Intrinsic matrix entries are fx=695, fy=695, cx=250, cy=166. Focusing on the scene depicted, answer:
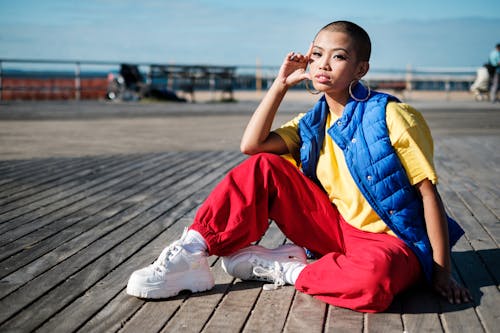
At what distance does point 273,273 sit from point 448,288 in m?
0.76

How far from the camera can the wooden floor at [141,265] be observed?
2662 millimetres

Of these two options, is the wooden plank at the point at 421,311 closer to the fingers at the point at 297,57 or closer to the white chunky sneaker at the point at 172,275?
the white chunky sneaker at the point at 172,275

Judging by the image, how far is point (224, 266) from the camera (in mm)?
3199

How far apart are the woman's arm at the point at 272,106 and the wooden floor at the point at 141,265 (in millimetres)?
636

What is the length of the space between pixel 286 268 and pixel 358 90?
0.85m

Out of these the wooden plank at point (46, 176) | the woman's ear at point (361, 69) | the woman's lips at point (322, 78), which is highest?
the woman's ear at point (361, 69)

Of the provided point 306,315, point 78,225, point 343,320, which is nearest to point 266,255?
point 306,315

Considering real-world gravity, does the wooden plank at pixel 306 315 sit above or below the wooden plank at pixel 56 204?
above

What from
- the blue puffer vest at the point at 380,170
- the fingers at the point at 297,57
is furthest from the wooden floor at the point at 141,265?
the fingers at the point at 297,57

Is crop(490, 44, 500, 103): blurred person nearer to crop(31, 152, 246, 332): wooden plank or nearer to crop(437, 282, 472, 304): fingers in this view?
crop(31, 152, 246, 332): wooden plank

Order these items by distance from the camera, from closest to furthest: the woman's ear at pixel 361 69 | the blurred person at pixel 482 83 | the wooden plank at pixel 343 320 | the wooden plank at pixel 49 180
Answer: the wooden plank at pixel 343 320 < the woman's ear at pixel 361 69 < the wooden plank at pixel 49 180 < the blurred person at pixel 482 83

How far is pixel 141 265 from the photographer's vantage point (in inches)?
136

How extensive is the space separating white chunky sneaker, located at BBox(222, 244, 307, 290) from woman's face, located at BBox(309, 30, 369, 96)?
0.79 metres

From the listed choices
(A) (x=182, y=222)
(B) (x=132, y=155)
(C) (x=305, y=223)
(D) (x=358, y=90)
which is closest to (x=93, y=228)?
(A) (x=182, y=222)
